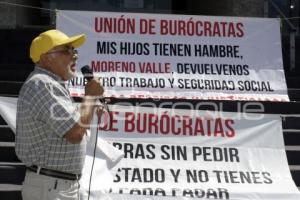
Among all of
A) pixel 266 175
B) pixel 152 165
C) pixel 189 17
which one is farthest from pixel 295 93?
pixel 152 165

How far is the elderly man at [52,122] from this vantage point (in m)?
2.64

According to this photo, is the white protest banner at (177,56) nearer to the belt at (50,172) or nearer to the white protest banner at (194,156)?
the white protest banner at (194,156)

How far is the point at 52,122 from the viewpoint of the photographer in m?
2.63

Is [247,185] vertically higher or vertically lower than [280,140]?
lower

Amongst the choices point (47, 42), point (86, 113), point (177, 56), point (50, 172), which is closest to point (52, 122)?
point (86, 113)

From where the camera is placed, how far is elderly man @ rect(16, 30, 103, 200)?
264 centimetres

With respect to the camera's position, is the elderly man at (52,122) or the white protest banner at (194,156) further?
the white protest banner at (194,156)

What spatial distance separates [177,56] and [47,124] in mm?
4447

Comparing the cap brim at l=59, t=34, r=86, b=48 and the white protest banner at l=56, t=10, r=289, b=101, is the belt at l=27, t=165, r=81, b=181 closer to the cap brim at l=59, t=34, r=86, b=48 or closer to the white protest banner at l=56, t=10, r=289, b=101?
the cap brim at l=59, t=34, r=86, b=48

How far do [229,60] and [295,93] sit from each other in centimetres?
163

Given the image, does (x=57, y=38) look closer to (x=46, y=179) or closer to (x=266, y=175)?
(x=46, y=179)


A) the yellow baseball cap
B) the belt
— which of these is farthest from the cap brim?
the belt

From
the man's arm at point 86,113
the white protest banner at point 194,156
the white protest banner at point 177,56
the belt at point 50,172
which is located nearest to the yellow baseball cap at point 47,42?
the man's arm at point 86,113

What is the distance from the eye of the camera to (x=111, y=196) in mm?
5328
